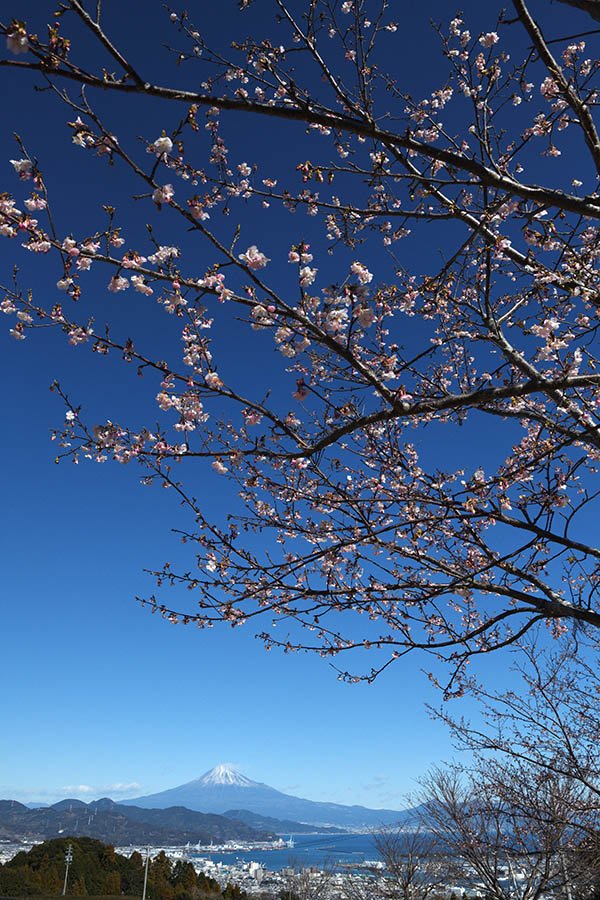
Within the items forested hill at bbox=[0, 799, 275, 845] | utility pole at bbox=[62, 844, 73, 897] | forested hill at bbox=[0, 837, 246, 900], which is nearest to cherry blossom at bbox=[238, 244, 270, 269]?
forested hill at bbox=[0, 837, 246, 900]

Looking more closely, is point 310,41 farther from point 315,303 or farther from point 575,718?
point 575,718

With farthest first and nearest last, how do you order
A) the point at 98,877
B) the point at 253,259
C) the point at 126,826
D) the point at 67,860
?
the point at 126,826, the point at 98,877, the point at 67,860, the point at 253,259

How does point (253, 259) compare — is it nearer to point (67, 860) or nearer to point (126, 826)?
point (67, 860)

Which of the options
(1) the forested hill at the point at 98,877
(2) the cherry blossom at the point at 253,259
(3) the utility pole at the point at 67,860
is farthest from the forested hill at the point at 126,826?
(2) the cherry blossom at the point at 253,259

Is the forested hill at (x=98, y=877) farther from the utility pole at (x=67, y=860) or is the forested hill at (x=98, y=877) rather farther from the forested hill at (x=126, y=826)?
the forested hill at (x=126, y=826)

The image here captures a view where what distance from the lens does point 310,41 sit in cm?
332

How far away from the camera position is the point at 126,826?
13675 centimetres

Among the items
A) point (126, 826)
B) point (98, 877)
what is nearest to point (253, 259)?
point (98, 877)

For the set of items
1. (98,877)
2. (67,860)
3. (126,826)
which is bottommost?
(126,826)

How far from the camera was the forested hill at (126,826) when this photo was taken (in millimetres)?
118188

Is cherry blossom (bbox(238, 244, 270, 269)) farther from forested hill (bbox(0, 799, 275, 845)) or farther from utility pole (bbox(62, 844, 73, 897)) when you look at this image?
forested hill (bbox(0, 799, 275, 845))

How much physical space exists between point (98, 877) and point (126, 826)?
127285 millimetres

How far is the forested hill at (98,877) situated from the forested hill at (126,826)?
261 ft

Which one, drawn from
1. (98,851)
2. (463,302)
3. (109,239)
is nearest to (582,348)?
(463,302)
